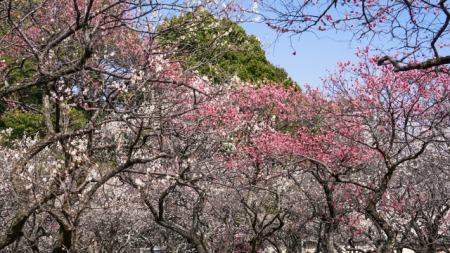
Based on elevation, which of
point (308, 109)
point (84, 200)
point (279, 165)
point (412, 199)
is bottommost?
point (84, 200)

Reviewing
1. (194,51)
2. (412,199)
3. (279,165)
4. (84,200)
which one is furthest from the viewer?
(279,165)

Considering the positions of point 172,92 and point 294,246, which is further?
point 294,246

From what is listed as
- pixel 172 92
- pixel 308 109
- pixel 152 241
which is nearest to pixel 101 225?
pixel 152 241

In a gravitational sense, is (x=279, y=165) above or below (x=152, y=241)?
above

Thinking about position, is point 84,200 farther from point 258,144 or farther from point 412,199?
point 412,199

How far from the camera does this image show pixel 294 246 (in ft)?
53.1

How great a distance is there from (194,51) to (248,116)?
8.66m

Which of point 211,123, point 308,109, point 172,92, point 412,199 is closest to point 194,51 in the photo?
point 172,92

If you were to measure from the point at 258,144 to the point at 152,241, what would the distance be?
586 cm

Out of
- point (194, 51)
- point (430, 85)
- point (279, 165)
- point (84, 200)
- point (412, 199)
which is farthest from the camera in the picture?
point (279, 165)

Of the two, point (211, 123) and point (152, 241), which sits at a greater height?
point (211, 123)

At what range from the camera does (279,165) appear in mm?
15320

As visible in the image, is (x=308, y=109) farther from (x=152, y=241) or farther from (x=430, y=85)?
(x=152, y=241)

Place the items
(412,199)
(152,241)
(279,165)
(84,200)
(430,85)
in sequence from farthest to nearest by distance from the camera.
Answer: (152,241)
(279,165)
(412,199)
(430,85)
(84,200)
